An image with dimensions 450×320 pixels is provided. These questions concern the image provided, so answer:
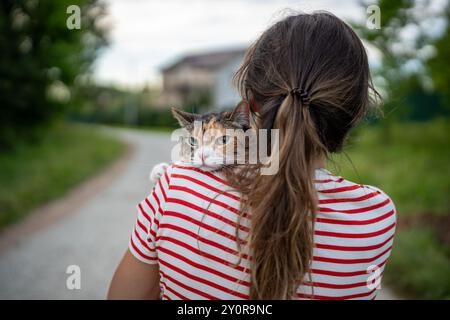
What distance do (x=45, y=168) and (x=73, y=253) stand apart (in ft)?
14.9

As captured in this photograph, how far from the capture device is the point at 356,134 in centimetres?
342

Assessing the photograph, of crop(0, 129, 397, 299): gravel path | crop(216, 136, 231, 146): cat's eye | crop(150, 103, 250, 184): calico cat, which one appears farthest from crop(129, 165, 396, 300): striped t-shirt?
crop(0, 129, 397, 299): gravel path

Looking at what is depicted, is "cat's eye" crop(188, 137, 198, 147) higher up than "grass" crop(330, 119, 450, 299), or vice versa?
"cat's eye" crop(188, 137, 198, 147)

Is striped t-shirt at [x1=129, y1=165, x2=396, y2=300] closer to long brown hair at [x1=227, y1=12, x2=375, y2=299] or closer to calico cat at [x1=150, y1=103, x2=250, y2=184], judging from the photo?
long brown hair at [x1=227, y1=12, x2=375, y2=299]

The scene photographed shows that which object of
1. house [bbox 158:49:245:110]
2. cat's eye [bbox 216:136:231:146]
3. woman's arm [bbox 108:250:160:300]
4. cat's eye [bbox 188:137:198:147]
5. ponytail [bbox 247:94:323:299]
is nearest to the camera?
ponytail [bbox 247:94:323:299]

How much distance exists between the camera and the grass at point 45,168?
6.45 metres

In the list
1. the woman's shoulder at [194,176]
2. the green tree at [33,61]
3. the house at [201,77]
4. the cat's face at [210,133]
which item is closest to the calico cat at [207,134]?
the cat's face at [210,133]

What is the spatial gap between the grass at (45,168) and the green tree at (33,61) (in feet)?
2.39

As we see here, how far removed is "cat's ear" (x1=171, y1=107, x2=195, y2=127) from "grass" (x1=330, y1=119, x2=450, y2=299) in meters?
0.84

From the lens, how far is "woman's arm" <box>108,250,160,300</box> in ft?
4.29

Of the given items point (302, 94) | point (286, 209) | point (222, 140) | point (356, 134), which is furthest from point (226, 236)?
point (356, 134)

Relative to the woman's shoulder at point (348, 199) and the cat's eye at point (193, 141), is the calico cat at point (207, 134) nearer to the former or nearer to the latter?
the cat's eye at point (193, 141)

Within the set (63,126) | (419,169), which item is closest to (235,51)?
(63,126)

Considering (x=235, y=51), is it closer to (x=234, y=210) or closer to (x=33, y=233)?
(x=33, y=233)
